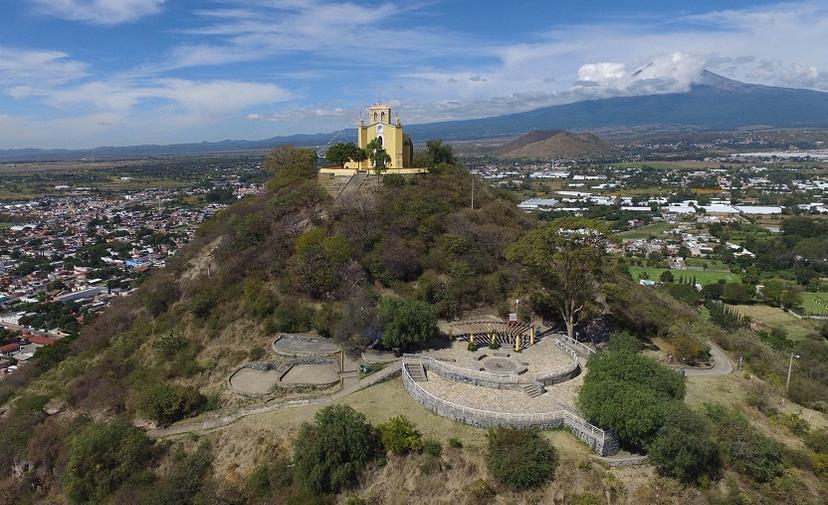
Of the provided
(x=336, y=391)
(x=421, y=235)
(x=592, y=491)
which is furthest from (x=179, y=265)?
(x=592, y=491)

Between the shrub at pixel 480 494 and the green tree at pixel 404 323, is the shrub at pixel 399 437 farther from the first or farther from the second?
the green tree at pixel 404 323

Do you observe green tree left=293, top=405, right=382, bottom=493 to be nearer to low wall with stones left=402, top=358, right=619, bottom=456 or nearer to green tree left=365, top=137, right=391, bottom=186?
low wall with stones left=402, top=358, right=619, bottom=456

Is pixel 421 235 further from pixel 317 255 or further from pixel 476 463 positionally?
pixel 476 463

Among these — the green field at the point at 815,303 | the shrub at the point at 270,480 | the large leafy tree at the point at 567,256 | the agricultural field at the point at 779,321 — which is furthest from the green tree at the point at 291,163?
the green field at the point at 815,303

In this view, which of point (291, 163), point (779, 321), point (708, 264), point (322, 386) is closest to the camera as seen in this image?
point (322, 386)

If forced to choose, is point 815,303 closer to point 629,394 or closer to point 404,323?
point 629,394

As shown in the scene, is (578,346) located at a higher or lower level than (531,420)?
higher

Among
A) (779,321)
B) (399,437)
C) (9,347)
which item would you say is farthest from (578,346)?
(9,347)
